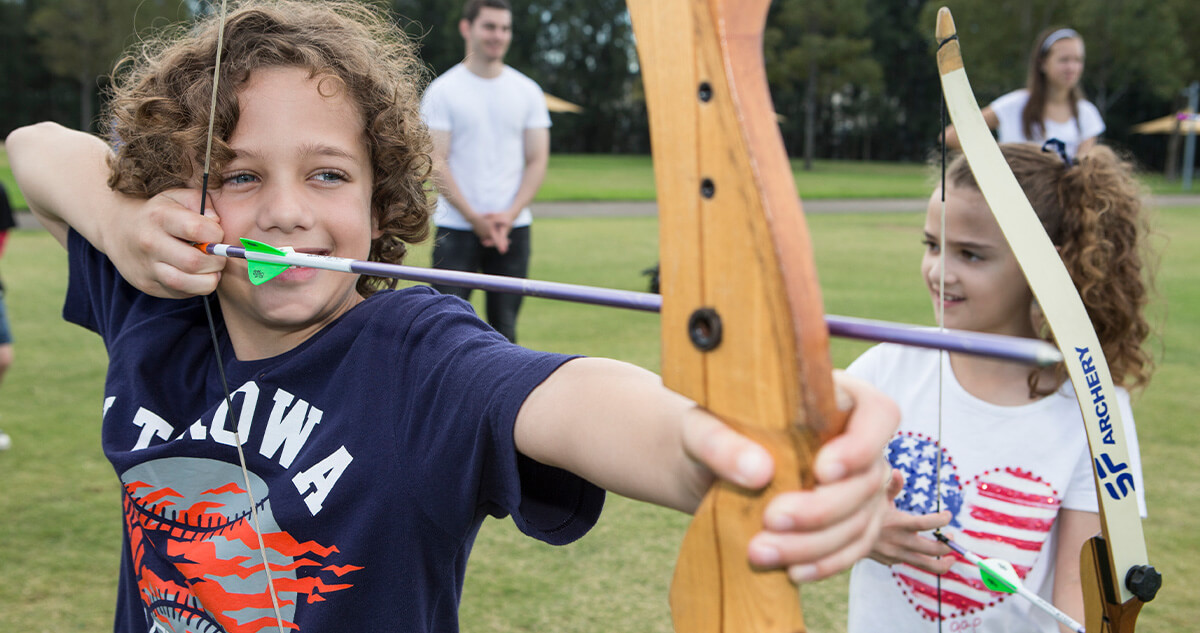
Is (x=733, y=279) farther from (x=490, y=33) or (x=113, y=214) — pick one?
(x=490, y=33)

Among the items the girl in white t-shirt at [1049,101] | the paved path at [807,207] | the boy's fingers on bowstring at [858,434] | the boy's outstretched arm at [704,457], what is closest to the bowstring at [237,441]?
the boy's outstretched arm at [704,457]

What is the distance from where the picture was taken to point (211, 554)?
1181mm

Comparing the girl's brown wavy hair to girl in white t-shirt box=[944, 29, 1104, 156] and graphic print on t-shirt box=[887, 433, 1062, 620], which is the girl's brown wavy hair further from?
girl in white t-shirt box=[944, 29, 1104, 156]

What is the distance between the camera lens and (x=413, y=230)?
1489 mm

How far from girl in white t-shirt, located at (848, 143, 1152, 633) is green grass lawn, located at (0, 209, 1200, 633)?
0.15 m

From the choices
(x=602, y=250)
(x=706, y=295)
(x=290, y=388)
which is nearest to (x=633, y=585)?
(x=290, y=388)

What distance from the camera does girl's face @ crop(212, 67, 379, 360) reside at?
3.87ft

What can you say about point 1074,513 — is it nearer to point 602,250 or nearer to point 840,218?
point 602,250

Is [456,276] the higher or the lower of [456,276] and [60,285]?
the higher

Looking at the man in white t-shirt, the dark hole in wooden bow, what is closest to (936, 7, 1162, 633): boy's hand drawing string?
the dark hole in wooden bow

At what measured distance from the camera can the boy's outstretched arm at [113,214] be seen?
1.19m

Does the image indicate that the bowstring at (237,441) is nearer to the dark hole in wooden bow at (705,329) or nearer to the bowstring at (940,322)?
the dark hole in wooden bow at (705,329)

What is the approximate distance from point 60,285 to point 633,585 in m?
6.28

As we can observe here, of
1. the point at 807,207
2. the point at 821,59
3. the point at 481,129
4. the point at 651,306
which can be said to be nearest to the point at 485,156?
the point at 481,129
